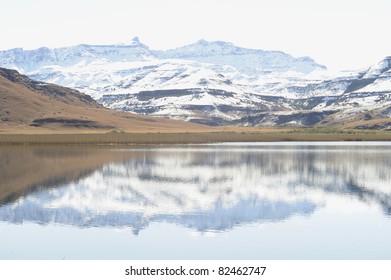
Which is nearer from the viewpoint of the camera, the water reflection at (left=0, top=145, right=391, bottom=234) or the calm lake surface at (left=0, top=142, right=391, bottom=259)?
the calm lake surface at (left=0, top=142, right=391, bottom=259)

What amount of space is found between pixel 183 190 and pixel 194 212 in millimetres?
13955

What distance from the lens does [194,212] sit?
1912 inches

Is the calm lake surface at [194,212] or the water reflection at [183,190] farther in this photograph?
the water reflection at [183,190]

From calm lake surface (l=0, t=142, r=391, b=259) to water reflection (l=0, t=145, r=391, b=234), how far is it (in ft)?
0.29

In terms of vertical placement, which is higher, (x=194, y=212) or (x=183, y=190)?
(x=194, y=212)

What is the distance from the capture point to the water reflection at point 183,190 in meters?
46.8

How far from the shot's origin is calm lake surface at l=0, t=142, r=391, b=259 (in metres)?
35.8

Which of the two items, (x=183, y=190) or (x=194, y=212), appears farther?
(x=183, y=190)

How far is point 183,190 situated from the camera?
6247 cm

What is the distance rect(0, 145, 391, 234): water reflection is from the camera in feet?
154

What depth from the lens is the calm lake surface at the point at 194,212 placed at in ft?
118

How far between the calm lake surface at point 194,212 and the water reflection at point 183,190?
0.09 m
